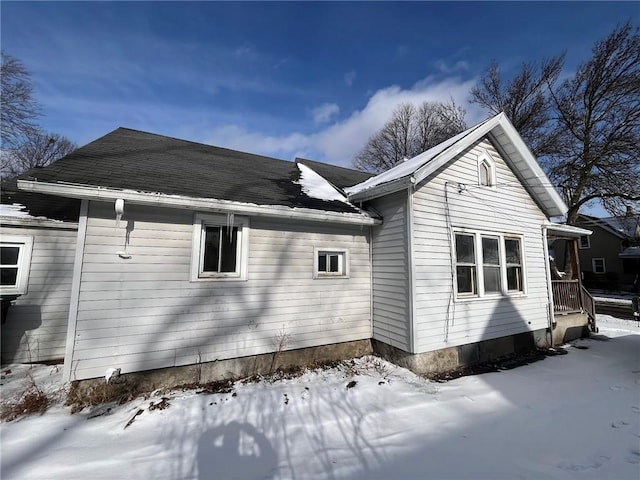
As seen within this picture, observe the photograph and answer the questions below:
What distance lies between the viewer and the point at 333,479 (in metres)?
2.64

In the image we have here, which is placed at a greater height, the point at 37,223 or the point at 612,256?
the point at 612,256

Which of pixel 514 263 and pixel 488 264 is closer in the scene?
pixel 488 264

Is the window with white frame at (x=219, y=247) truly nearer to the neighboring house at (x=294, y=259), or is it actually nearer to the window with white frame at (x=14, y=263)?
the neighboring house at (x=294, y=259)

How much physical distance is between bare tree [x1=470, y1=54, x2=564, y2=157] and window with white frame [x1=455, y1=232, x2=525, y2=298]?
14.6 m

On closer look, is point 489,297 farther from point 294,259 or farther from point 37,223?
point 37,223

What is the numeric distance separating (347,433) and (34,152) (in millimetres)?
32188

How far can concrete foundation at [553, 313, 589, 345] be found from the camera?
8.16 meters

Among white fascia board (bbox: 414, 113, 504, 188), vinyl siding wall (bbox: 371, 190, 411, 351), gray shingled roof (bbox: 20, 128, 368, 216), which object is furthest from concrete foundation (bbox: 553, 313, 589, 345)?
gray shingled roof (bbox: 20, 128, 368, 216)

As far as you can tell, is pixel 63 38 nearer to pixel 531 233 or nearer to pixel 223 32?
pixel 223 32

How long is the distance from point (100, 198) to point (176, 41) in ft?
21.2

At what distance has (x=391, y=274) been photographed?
5996 millimetres

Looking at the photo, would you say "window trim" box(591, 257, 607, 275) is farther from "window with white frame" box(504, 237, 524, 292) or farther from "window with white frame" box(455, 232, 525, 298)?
"window with white frame" box(455, 232, 525, 298)

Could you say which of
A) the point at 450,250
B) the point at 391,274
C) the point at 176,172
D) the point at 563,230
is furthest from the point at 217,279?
the point at 563,230

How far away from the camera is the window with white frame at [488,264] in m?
6.41
